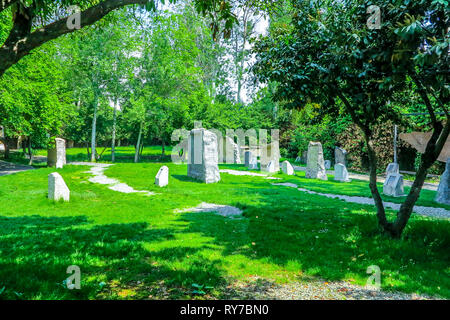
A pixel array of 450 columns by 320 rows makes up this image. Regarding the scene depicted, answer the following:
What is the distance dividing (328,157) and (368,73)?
2194 centimetres

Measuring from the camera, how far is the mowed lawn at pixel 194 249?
3381 millimetres

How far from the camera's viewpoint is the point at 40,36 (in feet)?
10.2

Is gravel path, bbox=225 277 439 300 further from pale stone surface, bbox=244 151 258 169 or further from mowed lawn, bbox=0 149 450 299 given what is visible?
pale stone surface, bbox=244 151 258 169

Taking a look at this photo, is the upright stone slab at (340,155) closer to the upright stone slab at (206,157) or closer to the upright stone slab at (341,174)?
the upright stone slab at (341,174)

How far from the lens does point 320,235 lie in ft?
17.9

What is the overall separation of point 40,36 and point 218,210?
597 cm

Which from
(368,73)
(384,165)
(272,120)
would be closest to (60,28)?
(368,73)

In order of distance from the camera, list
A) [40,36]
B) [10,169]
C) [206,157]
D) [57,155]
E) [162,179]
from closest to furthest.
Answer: [40,36] → [162,179] → [206,157] → [10,169] → [57,155]

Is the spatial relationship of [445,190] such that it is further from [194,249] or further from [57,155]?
[57,155]

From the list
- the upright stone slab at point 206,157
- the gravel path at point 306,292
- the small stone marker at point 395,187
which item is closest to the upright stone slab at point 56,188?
the upright stone slab at point 206,157

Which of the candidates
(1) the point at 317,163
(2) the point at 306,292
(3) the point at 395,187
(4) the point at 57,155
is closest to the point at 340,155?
(1) the point at 317,163

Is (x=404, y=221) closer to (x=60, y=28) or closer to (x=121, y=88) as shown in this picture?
(x=60, y=28)

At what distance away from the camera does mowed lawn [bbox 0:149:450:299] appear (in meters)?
3.38

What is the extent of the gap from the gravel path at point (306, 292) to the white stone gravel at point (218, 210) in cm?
380
